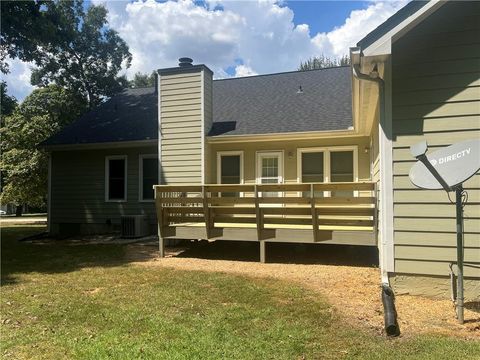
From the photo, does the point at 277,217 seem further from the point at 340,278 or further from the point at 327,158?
the point at 327,158

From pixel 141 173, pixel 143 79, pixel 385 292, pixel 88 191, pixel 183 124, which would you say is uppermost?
pixel 143 79

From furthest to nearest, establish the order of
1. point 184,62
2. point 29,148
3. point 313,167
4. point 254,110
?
point 29,148
point 254,110
point 184,62
point 313,167

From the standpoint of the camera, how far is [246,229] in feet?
25.9

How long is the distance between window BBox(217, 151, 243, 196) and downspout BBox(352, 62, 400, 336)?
19.4 feet

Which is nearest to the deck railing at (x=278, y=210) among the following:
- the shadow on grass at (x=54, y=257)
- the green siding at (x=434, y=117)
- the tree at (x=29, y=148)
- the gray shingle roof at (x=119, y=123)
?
the shadow on grass at (x=54, y=257)

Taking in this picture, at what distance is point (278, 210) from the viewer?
7613 mm

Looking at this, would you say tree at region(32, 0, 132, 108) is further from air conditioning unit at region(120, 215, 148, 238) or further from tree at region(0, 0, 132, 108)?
air conditioning unit at region(120, 215, 148, 238)

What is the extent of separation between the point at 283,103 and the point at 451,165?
8.33 metres

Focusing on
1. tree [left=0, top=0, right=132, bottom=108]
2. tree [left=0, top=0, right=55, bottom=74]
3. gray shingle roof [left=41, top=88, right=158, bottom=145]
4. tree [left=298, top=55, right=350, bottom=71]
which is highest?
tree [left=298, top=55, right=350, bottom=71]

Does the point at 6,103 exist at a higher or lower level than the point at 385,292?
higher

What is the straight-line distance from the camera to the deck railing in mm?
7141

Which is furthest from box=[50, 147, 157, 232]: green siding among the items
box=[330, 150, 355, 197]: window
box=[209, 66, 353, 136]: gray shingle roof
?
box=[330, 150, 355, 197]: window

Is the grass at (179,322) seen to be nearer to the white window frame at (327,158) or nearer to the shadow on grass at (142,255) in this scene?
the shadow on grass at (142,255)

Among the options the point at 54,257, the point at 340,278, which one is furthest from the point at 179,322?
the point at 54,257
